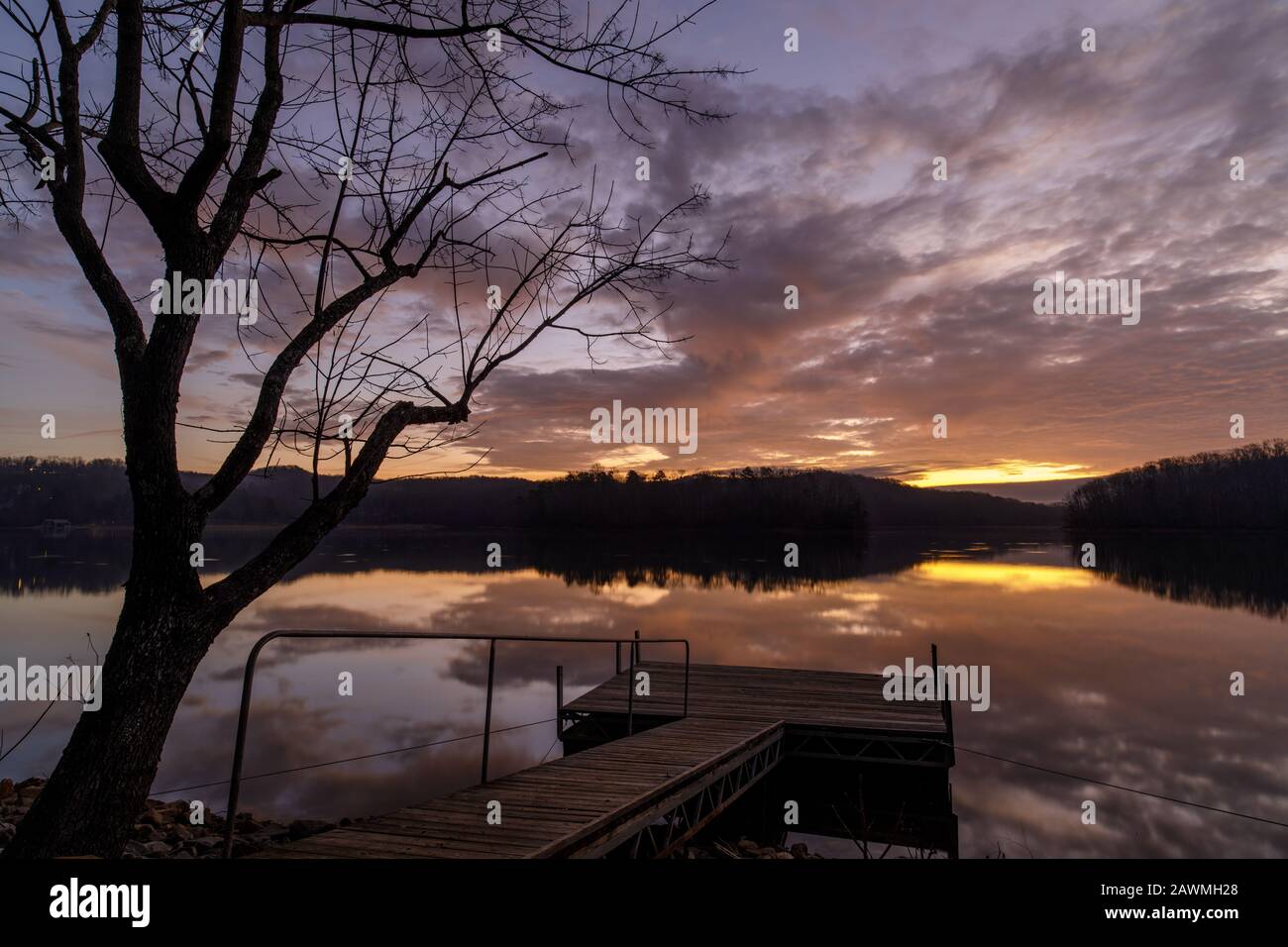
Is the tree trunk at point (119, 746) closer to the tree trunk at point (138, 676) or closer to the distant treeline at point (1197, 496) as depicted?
the tree trunk at point (138, 676)

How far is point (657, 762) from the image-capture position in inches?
289

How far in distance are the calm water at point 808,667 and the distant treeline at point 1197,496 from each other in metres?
60.3

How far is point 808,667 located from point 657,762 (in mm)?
16717

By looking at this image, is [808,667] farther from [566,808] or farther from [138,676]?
[138,676]

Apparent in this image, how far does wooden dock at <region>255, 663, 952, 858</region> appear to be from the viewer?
4.56 meters

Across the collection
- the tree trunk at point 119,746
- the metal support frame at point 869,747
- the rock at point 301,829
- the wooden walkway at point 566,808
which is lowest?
the rock at point 301,829

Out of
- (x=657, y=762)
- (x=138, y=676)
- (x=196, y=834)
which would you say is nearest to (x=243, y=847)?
(x=196, y=834)

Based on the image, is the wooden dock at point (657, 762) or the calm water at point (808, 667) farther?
the calm water at point (808, 667)

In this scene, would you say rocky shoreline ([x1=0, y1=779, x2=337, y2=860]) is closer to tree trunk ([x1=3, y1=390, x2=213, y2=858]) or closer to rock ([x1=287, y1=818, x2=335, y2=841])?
rock ([x1=287, y1=818, x2=335, y2=841])

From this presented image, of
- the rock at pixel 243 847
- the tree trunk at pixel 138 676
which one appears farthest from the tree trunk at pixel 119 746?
the rock at pixel 243 847

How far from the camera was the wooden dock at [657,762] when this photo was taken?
4.56 meters

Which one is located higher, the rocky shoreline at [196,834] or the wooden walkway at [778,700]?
the wooden walkway at [778,700]

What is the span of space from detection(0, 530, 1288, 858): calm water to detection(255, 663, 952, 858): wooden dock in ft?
8.41
